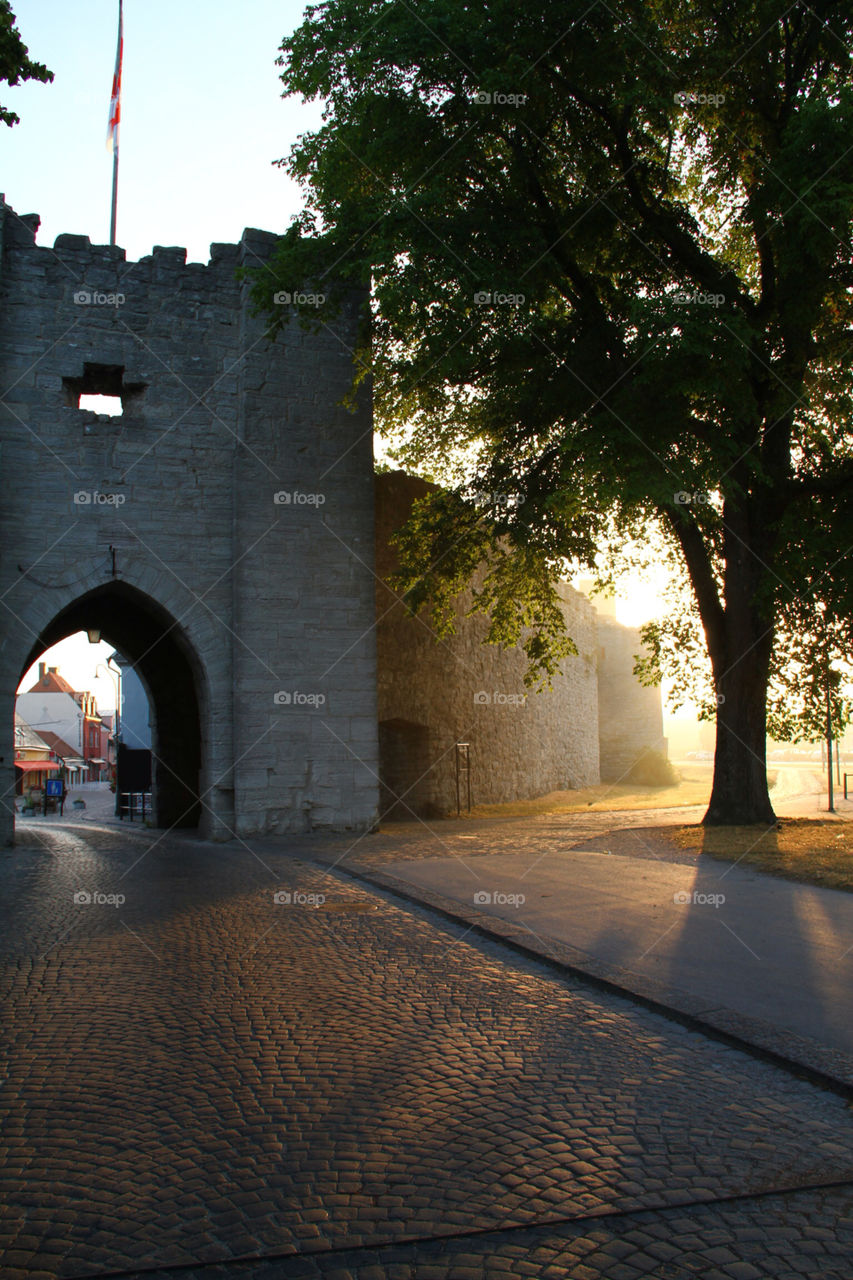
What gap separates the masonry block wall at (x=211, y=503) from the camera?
14469 mm

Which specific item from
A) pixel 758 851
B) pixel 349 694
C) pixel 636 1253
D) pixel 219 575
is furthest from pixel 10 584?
pixel 636 1253

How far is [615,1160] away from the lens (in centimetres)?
327

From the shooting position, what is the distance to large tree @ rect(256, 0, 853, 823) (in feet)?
39.5

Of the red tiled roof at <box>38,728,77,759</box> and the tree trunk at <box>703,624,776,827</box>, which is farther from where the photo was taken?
the red tiled roof at <box>38,728,77,759</box>

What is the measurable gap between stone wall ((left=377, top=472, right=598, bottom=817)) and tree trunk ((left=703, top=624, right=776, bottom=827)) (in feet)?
19.8

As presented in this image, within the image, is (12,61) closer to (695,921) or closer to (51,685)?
(695,921)

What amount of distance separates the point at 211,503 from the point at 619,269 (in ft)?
24.3

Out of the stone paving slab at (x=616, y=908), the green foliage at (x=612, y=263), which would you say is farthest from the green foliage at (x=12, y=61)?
the stone paving slab at (x=616, y=908)

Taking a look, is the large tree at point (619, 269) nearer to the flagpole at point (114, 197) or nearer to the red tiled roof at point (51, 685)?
the flagpole at point (114, 197)

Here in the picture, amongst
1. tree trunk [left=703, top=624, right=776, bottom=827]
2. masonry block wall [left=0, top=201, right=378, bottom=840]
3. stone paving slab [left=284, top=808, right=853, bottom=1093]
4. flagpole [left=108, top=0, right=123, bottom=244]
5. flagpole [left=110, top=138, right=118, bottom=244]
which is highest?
flagpole [left=108, top=0, right=123, bottom=244]

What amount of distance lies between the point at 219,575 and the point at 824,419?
9685 mm

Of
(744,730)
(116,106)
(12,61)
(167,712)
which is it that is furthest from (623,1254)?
(116,106)

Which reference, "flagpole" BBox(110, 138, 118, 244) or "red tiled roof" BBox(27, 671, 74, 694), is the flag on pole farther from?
"red tiled roof" BBox(27, 671, 74, 694)

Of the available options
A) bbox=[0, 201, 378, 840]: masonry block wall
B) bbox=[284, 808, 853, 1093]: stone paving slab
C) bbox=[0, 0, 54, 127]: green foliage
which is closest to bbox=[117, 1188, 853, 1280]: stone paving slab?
bbox=[284, 808, 853, 1093]: stone paving slab
